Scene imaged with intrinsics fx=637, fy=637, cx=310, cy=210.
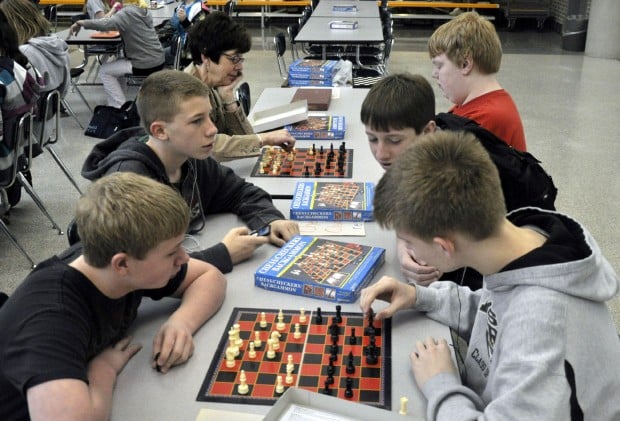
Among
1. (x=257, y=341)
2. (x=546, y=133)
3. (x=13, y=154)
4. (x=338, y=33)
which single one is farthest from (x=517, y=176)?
(x=338, y=33)

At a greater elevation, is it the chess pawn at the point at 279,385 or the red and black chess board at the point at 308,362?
the chess pawn at the point at 279,385

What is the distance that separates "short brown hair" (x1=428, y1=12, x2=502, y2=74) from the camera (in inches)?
103

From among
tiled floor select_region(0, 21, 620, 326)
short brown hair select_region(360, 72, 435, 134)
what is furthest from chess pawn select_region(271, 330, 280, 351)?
tiled floor select_region(0, 21, 620, 326)

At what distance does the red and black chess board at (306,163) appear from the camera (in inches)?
105

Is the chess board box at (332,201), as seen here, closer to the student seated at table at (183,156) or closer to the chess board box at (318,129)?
the student seated at table at (183,156)

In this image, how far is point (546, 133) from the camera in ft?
18.9

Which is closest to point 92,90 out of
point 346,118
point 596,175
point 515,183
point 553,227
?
point 346,118

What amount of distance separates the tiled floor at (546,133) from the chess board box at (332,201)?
1533 mm

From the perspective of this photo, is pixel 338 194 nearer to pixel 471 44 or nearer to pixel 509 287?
pixel 471 44

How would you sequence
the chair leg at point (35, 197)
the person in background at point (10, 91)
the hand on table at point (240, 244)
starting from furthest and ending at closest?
the chair leg at point (35, 197) < the person in background at point (10, 91) < the hand on table at point (240, 244)

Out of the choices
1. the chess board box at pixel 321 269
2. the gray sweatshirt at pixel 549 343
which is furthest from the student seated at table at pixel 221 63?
the gray sweatshirt at pixel 549 343

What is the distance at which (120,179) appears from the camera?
1.45 metres

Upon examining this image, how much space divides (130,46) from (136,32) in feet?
0.48

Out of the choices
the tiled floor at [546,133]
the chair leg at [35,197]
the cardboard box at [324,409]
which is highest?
the cardboard box at [324,409]
